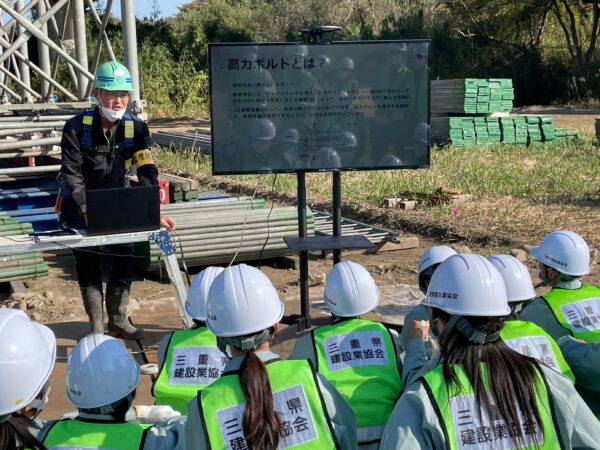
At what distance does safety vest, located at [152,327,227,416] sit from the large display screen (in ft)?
10.6

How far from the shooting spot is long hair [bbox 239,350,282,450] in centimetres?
268

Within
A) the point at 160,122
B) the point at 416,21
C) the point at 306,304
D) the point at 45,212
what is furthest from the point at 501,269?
the point at 416,21

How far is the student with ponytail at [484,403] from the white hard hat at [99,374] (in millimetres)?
954

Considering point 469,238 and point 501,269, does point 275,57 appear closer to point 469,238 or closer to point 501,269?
point 501,269

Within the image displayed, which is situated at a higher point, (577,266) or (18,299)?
(577,266)

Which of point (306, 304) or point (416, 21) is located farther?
point (416, 21)

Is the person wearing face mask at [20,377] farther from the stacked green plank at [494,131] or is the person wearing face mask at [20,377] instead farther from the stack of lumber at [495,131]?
the stacked green plank at [494,131]

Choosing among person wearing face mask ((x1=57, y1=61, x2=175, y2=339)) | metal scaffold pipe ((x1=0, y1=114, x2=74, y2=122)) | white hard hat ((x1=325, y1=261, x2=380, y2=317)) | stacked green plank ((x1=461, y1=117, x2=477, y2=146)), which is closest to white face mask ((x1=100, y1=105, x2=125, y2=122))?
person wearing face mask ((x1=57, y1=61, x2=175, y2=339))

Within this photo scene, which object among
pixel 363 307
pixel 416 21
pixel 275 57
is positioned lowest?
pixel 363 307

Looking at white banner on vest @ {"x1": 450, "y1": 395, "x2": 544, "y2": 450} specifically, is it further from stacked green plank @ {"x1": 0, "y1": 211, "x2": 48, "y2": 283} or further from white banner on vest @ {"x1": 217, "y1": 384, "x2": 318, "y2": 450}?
stacked green plank @ {"x1": 0, "y1": 211, "x2": 48, "y2": 283}

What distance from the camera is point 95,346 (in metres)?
3.05

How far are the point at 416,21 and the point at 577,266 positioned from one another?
130ft

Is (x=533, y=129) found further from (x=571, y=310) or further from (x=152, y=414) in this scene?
(x=152, y=414)

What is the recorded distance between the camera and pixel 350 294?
398 centimetres
